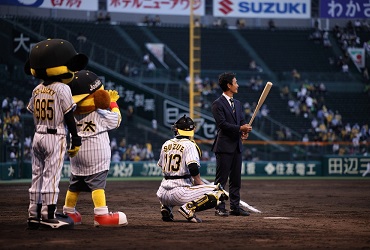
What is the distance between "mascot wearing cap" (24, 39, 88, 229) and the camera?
9.07m

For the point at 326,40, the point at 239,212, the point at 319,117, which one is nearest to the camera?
the point at 239,212

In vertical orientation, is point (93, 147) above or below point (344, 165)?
above

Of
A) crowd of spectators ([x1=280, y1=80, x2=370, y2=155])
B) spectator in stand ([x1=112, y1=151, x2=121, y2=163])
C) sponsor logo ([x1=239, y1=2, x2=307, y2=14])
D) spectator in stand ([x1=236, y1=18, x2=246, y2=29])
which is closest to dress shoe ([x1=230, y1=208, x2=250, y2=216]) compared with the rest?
spectator in stand ([x1=112, y1=151, x2=121, y2=163])

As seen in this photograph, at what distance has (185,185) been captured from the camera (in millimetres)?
10414

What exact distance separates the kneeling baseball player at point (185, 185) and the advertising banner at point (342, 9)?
25.7 m

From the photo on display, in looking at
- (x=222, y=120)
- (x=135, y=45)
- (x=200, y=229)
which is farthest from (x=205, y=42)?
(x=200, y=229)

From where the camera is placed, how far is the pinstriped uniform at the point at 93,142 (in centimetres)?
968

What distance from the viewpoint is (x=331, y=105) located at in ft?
117

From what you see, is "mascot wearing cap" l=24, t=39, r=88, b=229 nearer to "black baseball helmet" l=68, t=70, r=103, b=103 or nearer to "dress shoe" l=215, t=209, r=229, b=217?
"black baseball helmet" l=68, t=70, r=103, b=103

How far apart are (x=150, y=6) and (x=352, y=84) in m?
10.6

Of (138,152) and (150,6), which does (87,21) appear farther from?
(138,152)

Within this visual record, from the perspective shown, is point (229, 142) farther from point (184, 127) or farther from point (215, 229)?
point (215, 229)

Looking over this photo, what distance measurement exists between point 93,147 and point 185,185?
1.45m

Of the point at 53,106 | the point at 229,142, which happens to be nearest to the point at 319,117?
the point at 229,142
